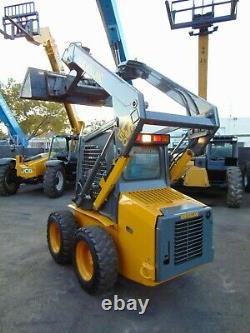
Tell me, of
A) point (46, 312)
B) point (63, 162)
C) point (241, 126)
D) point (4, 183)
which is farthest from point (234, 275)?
point (241, 126)

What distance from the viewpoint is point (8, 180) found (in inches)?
411

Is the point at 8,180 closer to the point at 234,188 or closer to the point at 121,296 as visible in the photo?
the point at 234,188

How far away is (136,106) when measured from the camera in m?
3.04

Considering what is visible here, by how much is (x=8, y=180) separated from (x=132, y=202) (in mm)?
8167

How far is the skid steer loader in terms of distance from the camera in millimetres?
3127

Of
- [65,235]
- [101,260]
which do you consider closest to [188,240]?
[101,260]

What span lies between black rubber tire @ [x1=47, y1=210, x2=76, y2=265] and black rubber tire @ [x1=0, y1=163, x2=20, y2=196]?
6428 millimetres

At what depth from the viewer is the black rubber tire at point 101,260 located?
3299 mm

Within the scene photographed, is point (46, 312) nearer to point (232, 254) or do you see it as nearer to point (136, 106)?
point (136, 106)

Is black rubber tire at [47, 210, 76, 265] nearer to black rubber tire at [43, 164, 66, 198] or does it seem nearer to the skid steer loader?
the skid steer loader

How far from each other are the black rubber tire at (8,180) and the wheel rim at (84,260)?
23.6ft

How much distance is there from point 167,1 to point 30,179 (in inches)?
329

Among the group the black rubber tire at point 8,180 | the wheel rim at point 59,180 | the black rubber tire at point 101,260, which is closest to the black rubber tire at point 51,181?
the wheel rim at point 59,180

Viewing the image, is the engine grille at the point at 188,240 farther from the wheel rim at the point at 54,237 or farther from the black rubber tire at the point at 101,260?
the wheel rim at the point at 54,237
